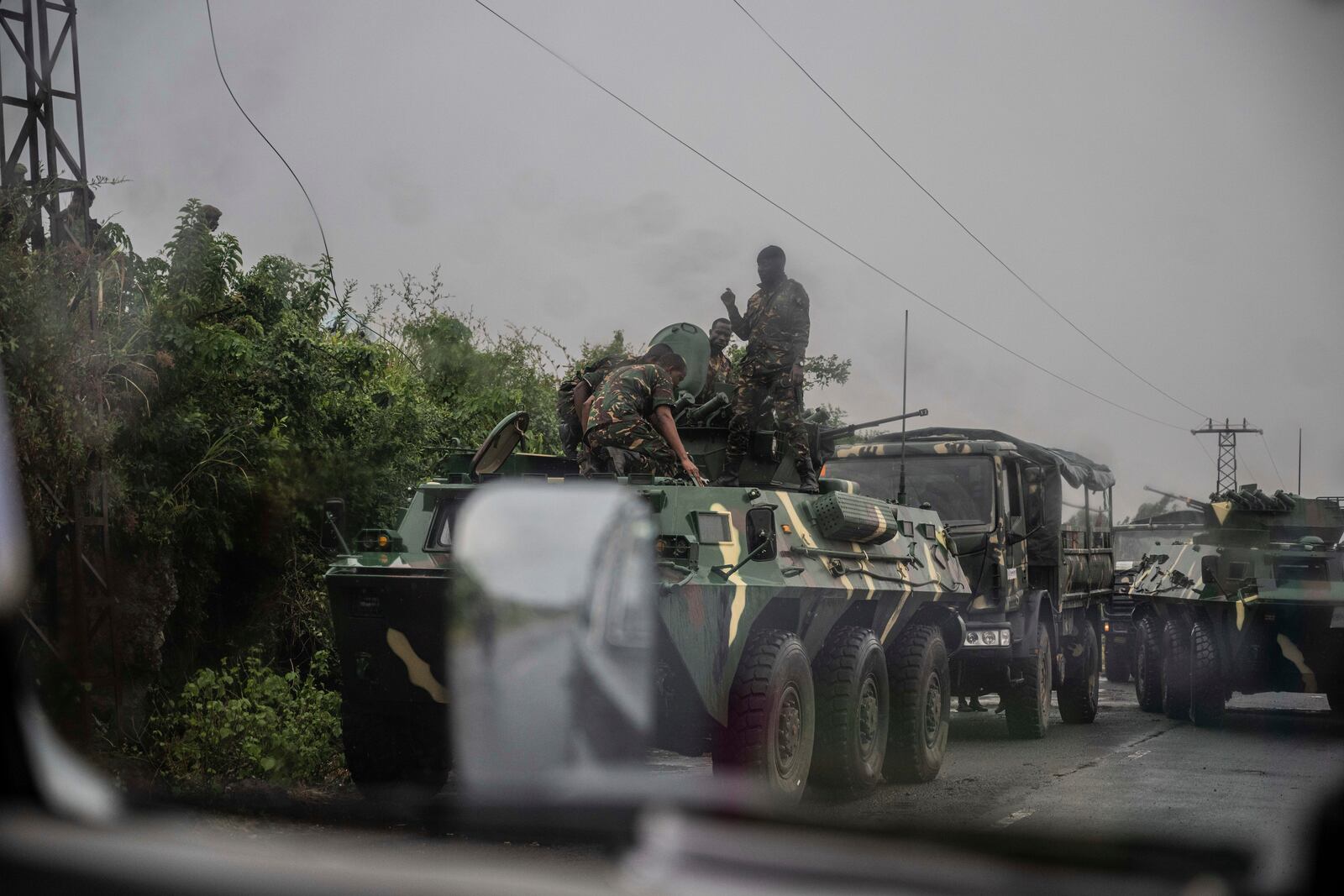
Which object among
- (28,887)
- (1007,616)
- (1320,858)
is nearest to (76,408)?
(28,887)

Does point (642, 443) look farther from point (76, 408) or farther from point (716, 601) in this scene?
point (76, 408)

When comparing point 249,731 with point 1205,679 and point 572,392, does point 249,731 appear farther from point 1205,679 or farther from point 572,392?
point 1205,679

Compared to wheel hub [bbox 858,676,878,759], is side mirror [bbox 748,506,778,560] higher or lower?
higher

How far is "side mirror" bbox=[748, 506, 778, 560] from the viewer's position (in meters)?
6.98

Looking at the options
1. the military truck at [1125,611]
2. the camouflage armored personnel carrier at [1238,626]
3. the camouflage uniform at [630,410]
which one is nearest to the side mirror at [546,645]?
the camouflage uniform at [630,410]

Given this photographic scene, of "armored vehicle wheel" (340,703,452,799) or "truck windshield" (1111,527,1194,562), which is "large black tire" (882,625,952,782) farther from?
"truck windshield" (1111,527,1194,562)

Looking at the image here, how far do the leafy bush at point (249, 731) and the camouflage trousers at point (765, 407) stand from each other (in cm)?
278

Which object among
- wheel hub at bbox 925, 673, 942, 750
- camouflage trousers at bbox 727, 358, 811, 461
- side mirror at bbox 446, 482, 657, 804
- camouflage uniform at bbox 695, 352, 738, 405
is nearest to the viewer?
side mirror at bbox 446, 482, 657, 804

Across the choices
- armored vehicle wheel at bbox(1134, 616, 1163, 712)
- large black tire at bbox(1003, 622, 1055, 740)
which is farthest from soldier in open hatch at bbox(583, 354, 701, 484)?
armored vehicle wheel at bbox(1134, 616, 1163, 712)

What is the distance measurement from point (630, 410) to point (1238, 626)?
7709 mm

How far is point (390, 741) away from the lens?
6.98 metres

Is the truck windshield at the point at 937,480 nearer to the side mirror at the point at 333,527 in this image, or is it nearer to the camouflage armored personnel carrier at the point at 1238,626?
A: the camouflage armored personnel carrier at the point at 1238,626

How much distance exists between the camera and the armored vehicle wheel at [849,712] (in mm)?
7867

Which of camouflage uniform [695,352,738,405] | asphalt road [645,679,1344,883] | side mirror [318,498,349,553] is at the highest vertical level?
camouflage uniform [695,352,738,405]
